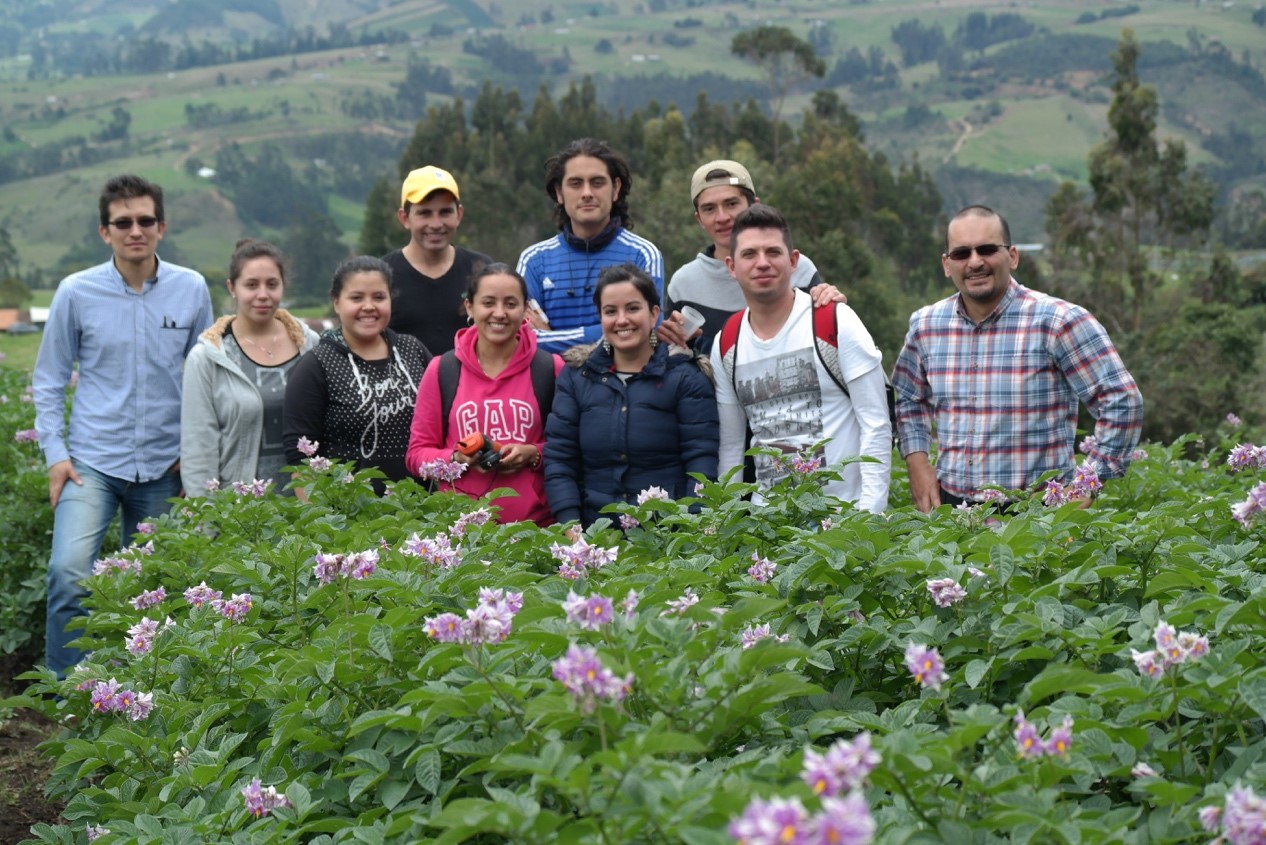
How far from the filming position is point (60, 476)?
23.6 ft

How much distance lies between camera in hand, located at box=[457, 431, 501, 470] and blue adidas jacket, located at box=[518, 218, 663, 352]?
989mm

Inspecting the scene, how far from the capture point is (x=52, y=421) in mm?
7215

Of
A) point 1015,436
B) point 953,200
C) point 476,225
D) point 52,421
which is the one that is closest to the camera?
point 1015,436

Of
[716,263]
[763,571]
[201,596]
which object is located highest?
[716,263]

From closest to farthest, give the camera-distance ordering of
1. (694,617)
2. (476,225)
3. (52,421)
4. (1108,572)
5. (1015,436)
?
1. (694,617)
2. (1108,572)
3. (1015,436)
4. (52,421)
5. (476,225)

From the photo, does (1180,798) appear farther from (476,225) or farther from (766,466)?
(476,225)

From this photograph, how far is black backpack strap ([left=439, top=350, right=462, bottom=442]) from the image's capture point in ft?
21.5

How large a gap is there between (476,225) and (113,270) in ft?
234

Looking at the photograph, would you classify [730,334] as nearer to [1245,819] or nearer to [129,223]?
[129,223]

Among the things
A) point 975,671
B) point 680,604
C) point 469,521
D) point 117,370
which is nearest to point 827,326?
point 469,521

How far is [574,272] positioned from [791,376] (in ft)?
5.48

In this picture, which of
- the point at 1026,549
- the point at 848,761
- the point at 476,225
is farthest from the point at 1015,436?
the point at 476,225

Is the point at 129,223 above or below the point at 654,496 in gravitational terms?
above

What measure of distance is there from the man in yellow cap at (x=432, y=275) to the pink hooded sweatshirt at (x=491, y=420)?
1.06 m
